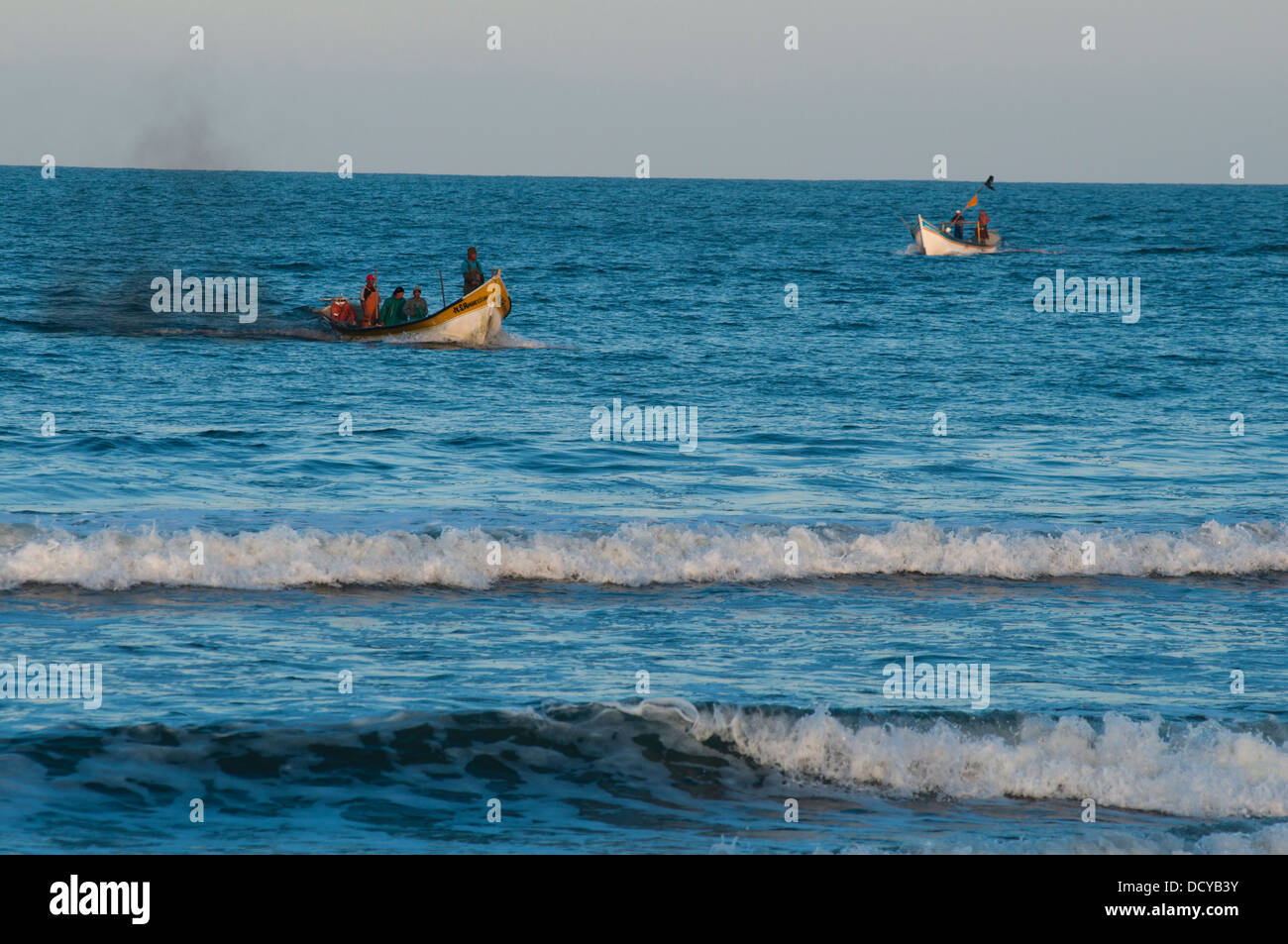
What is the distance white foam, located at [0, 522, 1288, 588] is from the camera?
13.5m

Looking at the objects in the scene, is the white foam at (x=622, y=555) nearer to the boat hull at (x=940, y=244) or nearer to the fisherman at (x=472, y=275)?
the fisherman at (x=472, y=275)

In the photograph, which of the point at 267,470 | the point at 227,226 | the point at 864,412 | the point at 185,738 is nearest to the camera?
the point at 185,738

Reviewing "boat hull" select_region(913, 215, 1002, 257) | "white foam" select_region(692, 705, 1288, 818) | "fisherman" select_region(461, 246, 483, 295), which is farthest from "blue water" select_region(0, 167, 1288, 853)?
"boat hull" select_region(913, 215, 1002, 257)

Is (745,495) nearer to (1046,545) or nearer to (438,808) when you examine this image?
(1046,545)

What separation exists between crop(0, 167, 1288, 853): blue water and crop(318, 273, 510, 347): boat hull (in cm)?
46

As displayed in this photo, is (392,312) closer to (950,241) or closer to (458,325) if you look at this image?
(458,325)

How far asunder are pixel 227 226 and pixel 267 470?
6426cm

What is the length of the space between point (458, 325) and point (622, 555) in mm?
18565

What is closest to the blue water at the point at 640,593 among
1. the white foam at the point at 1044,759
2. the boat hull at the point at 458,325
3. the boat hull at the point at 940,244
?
the white foam at the point at 1044,759

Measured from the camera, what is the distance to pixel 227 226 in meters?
78.4

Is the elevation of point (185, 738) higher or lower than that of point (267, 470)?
lower

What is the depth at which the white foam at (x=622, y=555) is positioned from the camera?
13.5 m

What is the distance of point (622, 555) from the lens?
1444 cm
